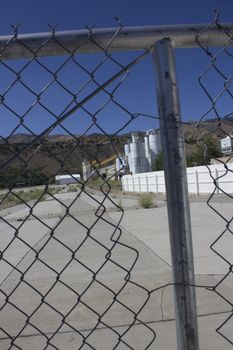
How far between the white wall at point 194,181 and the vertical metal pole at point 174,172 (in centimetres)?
1276

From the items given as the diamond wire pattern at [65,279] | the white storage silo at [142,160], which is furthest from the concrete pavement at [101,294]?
the white storage silo at [142,160]

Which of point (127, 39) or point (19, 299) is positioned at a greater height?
point (127, 39)

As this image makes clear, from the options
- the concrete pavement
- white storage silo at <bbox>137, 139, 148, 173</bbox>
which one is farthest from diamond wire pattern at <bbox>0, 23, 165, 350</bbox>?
white storage silo at <bbox>137, 139, 148, 173</bbox>

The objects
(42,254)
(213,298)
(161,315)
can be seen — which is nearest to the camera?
(161,315)

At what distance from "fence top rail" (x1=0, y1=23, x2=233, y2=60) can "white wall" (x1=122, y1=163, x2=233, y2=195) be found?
12.8 metres

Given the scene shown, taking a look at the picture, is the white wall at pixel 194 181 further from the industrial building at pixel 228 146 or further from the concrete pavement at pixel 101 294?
the industrial building at pixel 228 146

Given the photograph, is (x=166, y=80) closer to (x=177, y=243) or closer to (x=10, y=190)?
(x=177, y=243)

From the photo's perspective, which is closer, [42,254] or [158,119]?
[158,119]

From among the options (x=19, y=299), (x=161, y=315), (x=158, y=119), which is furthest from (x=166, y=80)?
(x=19, y=299)

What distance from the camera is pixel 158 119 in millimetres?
1966

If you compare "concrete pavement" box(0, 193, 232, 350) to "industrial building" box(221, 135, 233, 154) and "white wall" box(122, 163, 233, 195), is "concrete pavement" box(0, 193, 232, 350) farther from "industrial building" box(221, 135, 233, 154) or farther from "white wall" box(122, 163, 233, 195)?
"white wall" box(122, 163, 233, 195)

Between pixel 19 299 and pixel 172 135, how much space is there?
4365mm

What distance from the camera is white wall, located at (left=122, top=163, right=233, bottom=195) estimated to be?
25.3 meters

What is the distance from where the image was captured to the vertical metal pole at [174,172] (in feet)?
6.33
